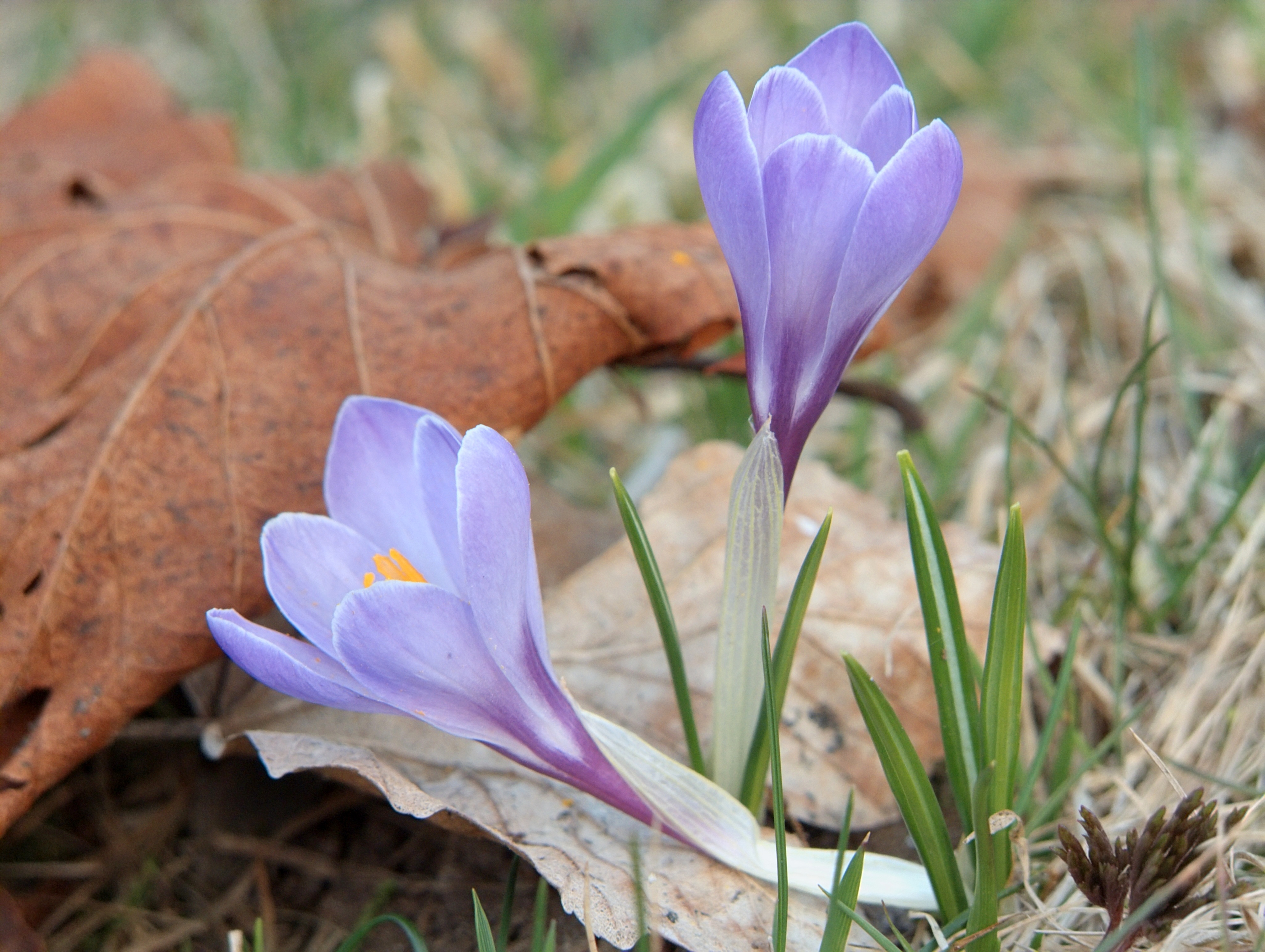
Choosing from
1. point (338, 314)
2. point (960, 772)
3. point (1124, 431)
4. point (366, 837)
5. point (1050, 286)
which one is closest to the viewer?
point (960, 772)

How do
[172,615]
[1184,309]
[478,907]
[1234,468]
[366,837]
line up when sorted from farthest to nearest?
[1184,309]
[1234,468]
[366,837]
[172,615]
[478,907]

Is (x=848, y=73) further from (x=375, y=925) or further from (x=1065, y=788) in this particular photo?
(x=375, y=925)

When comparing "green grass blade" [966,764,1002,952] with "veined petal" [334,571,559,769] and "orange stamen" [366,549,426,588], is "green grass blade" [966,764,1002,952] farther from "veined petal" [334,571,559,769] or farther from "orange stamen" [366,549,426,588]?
"orange stamen" [366,549,426,588]

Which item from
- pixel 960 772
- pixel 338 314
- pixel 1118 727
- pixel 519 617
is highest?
pixel 338 314

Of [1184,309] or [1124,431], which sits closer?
[1124,431]

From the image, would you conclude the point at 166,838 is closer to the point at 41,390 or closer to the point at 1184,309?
the point at 41,390

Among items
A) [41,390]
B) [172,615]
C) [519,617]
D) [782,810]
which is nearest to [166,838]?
[172,615]
